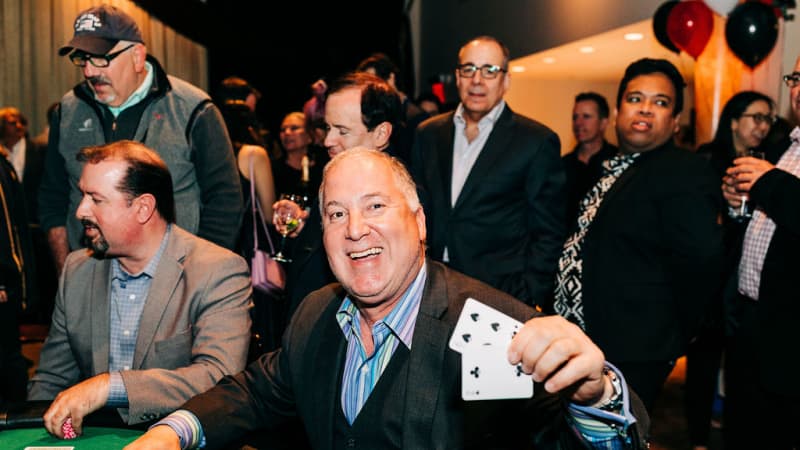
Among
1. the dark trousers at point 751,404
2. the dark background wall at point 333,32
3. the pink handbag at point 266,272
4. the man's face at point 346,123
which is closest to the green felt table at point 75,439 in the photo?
the man's face at point 346,123

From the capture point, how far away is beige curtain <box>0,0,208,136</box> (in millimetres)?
6266

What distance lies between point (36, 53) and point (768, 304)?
259 inches

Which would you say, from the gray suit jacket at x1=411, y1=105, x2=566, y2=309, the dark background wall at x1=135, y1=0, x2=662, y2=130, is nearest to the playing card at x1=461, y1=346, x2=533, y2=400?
the gray suit jacket at x1=411, y1=105, x2=566, y2=309

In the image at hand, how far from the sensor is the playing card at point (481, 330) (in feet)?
3.29

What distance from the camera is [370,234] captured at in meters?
1.56

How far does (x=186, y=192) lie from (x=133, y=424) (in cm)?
127

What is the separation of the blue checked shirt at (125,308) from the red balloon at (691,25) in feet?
11.6

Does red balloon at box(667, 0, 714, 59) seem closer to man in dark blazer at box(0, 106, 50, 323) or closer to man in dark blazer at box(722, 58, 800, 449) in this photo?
man in dark blazer at box(722, 58, 800, 449)

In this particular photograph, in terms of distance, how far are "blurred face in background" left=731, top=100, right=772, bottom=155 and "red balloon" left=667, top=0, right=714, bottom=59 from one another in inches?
47.2

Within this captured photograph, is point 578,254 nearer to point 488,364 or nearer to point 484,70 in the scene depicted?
point 484,70

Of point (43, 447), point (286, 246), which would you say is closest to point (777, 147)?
point (286, 246)

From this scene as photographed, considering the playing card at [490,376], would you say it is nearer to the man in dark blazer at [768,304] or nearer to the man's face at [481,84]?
the man in dark blazer at [768,304]

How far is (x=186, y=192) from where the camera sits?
2.71 meters

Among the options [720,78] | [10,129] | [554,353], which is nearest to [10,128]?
[10,129]
